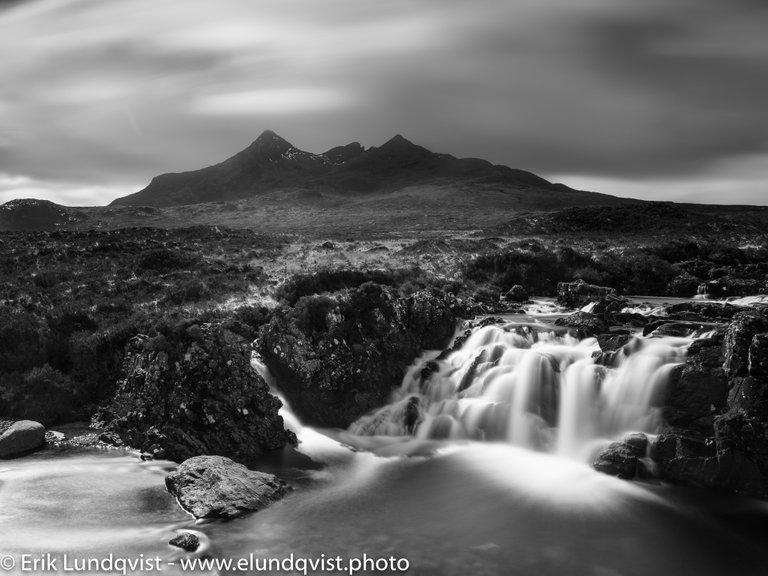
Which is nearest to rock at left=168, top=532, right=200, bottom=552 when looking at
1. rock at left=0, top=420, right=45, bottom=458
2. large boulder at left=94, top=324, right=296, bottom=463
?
large boulder at left=94, top=324, right=296, bottom=463

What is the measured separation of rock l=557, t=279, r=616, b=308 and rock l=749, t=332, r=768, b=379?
20.0 m

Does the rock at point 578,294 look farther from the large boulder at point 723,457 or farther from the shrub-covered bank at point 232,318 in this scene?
the large boulder at point 723,457

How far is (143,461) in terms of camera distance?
21.7 m

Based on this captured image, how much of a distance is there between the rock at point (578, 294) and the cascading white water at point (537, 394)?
1220 cm

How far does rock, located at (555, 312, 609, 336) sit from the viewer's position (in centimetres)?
2843

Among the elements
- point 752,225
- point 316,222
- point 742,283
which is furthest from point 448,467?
point 316,222

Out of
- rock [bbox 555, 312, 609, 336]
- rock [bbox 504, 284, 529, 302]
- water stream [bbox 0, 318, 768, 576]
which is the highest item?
rock [bbox 504, 284, 529, 302]

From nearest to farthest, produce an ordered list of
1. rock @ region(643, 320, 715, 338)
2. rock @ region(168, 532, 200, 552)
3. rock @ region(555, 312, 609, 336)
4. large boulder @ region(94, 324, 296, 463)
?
rock @ region(168, 532, 200, 552) → large boulder @ region(94, 324, 296, 463) → rock @ region(643, 320, 715, 338) → rock @ region(555, 312, 609, 336)

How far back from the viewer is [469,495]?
64.3 feet

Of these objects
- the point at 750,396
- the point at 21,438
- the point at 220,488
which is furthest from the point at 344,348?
the point at 750,396

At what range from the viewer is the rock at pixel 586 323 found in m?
28.4

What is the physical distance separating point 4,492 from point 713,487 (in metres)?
23.9

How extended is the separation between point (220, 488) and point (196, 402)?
5.98m

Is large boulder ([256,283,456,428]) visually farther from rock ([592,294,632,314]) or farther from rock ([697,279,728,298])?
rock ([697,279,728,298])
